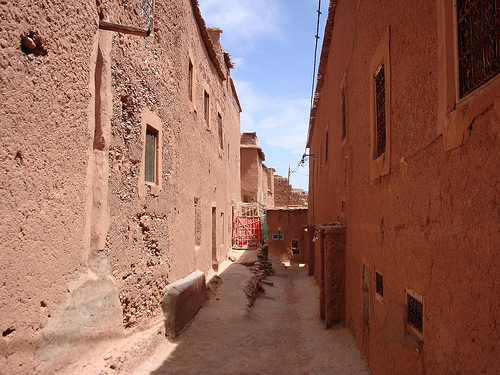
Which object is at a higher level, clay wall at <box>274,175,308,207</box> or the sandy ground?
clay wall at <box>274,175,308,207</box>

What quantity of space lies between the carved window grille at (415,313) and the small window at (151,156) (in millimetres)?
4399

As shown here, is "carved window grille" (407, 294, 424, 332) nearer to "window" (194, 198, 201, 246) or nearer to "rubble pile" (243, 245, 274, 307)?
"rubble pile" (243, 245, 274, 307)

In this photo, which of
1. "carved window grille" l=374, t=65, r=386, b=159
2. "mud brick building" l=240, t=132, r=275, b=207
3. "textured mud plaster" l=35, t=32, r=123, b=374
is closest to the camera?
"textured mud plaster" l=35, t=32, r=123, b=374

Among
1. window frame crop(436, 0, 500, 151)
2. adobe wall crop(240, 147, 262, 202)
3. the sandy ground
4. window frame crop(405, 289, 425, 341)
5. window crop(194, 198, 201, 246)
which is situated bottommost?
the sandy ground

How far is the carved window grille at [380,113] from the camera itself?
16.4 ft

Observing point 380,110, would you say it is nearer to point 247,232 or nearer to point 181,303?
point 181,303

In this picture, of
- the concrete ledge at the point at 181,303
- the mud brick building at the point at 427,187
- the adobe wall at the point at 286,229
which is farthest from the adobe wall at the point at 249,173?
the mud brick building at the point at 427,187

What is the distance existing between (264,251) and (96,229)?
1287cm

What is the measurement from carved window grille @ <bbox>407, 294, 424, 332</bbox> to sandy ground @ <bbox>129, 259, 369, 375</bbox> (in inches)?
74.9

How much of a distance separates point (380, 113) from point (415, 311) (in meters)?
2.56

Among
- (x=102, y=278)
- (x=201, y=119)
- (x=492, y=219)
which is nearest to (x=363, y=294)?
(x=102, y=278)

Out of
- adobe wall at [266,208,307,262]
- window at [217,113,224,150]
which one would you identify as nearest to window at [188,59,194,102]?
window at [217,113,224,150]

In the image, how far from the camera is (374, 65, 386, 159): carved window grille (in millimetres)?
5000

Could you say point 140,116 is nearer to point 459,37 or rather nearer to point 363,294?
point 363,294
